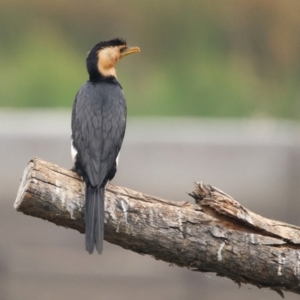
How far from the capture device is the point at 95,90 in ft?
18.2

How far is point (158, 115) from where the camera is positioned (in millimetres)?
10516

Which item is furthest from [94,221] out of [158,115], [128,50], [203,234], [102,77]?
[158,115]

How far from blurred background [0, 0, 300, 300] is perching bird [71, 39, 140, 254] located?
255 cm

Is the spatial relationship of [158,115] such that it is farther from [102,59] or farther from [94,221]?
[94,221]

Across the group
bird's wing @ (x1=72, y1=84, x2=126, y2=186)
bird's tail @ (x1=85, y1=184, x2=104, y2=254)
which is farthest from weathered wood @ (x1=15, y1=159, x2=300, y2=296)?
bird's wing @ (x1=72, y1=84, x2=126, y2=186)

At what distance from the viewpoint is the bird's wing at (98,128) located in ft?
16.3

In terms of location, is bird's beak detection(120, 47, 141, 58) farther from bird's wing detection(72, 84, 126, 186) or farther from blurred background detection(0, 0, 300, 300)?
blurred background detection(0, 0, 300, 300)

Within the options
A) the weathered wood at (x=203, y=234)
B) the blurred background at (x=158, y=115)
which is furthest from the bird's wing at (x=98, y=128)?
the blurred background at (x=158, y=115)

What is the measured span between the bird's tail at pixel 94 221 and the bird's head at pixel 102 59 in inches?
53.7

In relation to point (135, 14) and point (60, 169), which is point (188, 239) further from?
point (135, 14)

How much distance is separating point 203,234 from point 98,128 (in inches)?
39.2

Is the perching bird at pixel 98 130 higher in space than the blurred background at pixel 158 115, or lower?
lower

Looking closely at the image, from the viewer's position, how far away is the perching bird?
14.9ft

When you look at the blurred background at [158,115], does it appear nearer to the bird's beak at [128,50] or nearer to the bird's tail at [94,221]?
the bird's beak at [128,50]
